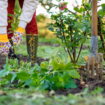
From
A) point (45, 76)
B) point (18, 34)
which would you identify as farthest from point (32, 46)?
point (45, 76)

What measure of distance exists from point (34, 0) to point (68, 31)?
1.49ft

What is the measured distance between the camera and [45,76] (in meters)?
2.79

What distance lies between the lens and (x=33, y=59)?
4223 mm

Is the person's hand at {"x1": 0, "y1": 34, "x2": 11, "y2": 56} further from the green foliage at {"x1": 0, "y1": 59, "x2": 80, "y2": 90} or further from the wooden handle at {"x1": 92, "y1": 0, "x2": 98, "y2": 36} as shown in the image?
the wooden handle at {"x1": 92, "y1": 0, "x2": 98, "y2": 36}

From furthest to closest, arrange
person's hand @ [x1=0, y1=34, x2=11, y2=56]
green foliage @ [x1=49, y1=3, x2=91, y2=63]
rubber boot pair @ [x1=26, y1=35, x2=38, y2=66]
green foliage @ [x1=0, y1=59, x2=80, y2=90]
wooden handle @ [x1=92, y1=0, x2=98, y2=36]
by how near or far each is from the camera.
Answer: rubber boot pair @ [x1=26, y1=35, x2=38, y2=66], person's hand @ [x1=0, y1=34, x2=11, y2=56], green foliage @ [x1=49, y1=3, x2=91, y2=63], wooden handle @ [x1=92, y1=0, x2=98, y2=36], green foliage @ [x1=0, y1=59, x2=80, y2=90]

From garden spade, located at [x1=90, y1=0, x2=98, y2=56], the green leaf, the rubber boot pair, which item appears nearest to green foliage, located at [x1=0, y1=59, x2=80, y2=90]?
the green leaf

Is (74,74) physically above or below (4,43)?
below

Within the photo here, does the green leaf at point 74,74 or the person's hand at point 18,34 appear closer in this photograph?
the green leaf at point 74,74

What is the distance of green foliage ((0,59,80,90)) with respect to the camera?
103 inches

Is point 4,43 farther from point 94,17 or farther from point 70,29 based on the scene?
point 94,17

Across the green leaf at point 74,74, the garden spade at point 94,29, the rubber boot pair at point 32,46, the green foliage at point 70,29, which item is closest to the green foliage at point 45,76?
the green leaf at point 74,74

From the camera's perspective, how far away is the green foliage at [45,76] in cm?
263

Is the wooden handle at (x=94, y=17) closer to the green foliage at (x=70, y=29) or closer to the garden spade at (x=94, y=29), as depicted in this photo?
the garden spade at (x=94, y=29)

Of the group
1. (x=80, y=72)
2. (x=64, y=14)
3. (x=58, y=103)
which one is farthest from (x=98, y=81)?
(x=64, y=14)
